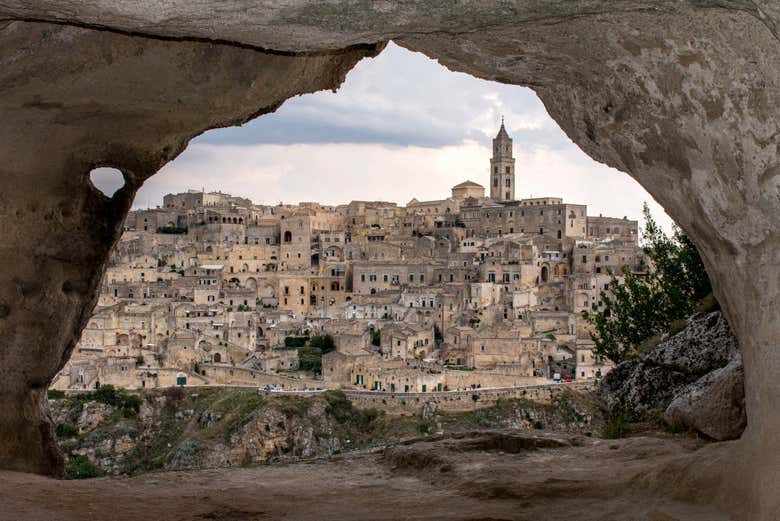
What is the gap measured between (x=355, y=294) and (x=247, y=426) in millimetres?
26793

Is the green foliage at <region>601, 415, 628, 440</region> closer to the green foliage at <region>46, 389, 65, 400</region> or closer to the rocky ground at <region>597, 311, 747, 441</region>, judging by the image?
the rocky ground at <region>597, 311, 747, 441</region>

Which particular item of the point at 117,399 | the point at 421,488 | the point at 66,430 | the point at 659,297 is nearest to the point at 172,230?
the point at 117,399

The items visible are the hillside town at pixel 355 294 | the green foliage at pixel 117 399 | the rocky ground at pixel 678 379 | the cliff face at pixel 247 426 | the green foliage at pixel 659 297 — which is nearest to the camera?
the rocky ground at pixel 678 379

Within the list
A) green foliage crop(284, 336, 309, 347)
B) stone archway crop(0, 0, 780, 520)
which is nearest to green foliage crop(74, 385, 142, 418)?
green foliage crop(284, 336, 309, 347)

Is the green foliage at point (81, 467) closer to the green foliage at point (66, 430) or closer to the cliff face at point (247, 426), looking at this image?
the cliff face at point (247, 426)

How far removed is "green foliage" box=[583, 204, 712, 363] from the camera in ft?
33.1

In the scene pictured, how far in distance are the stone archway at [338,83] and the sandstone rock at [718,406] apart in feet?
3.65

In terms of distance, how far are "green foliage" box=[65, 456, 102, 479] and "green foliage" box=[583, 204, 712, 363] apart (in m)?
21.0

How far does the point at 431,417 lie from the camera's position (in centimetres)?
3194

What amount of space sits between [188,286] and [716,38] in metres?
53.9

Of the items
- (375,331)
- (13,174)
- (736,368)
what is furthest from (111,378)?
(736,368)

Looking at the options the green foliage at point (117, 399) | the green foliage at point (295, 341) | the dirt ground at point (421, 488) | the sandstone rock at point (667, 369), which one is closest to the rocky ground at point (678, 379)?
the sandstone rock at point (667, 369)

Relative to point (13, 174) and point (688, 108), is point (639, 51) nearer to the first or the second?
point (688, 108)

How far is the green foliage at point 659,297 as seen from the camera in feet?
33.1
